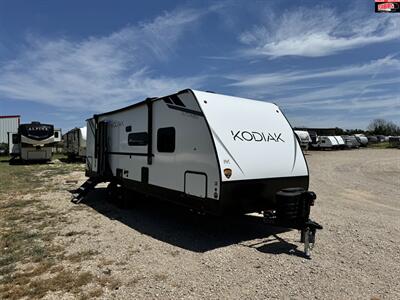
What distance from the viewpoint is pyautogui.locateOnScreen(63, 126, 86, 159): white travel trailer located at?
2486 centimetres

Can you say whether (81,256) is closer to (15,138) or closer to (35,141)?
(35,141)

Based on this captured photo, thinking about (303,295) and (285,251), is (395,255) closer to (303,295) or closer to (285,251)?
(285,251)

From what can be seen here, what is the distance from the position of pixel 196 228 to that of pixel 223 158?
2.12 m

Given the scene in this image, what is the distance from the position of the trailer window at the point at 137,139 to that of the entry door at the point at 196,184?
210 centimetres

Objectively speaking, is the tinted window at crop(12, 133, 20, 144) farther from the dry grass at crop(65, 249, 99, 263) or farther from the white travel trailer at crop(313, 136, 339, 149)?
the white travel trailer at crop(313, 136, 339, 149)

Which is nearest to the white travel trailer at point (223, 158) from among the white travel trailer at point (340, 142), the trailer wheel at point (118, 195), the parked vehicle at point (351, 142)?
the trailer wheel at point (118, 195)

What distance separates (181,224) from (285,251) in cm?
266

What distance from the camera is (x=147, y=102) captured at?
26.2ft

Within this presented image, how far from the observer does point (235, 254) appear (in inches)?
224

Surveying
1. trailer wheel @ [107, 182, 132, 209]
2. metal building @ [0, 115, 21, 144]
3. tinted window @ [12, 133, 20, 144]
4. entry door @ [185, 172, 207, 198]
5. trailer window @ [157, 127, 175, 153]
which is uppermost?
metal building @ [0, 115, 21, 144]

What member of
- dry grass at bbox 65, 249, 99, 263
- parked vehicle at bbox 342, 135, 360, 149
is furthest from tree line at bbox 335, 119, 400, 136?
dry grass at bbox 65, 249, 99, 263

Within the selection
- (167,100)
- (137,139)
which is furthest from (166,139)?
(137,139)

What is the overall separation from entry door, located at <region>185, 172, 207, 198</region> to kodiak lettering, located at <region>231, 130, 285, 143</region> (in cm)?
94

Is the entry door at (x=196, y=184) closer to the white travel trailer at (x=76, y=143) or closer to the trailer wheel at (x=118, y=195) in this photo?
the trailer wheel at (x=118, y=195)
